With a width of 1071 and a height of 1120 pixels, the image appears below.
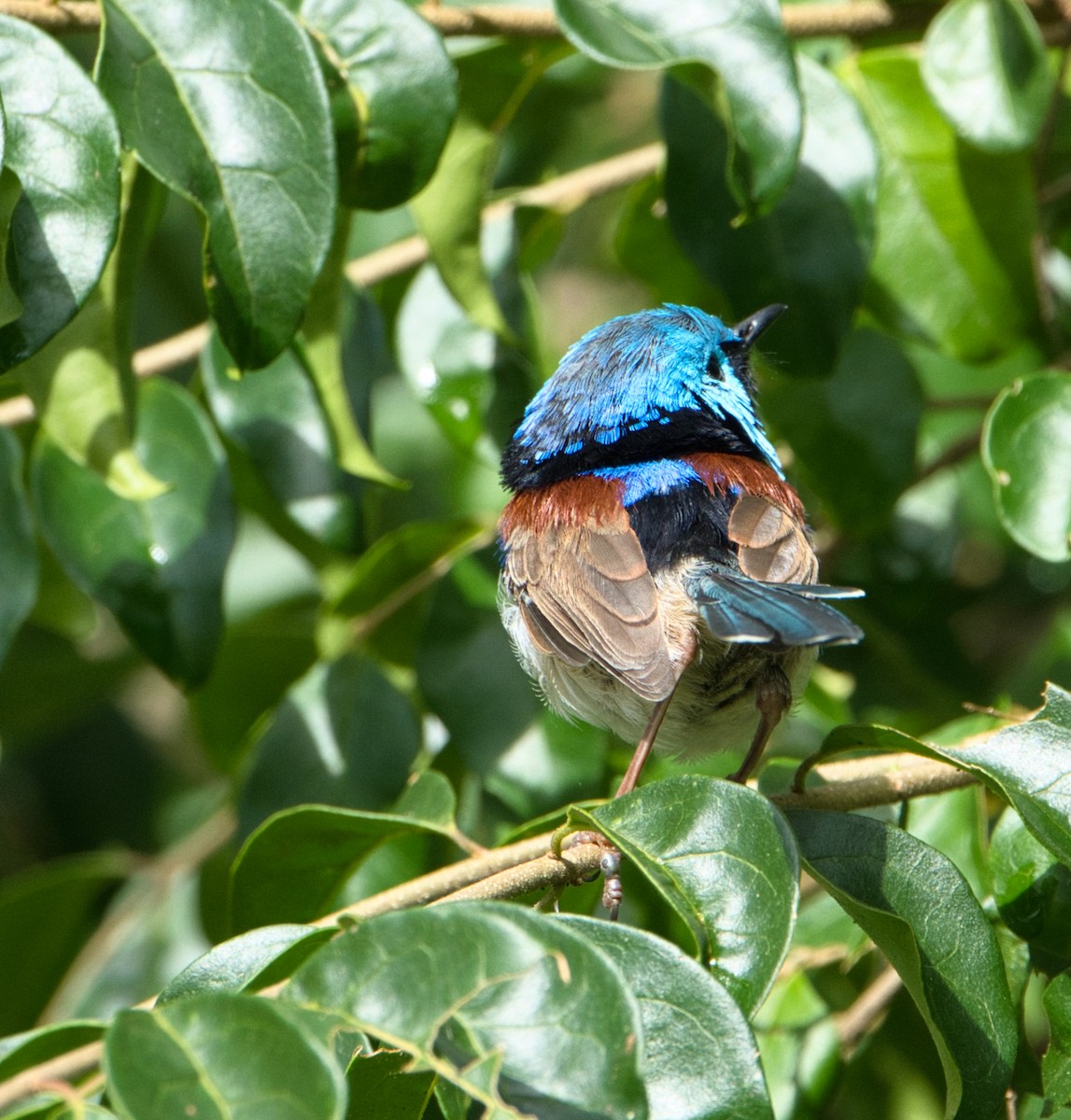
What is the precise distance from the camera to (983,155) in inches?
117

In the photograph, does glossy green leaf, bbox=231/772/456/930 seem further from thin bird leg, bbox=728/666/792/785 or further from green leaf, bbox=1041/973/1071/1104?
green leaf, bbox=1041/973/1071/1104

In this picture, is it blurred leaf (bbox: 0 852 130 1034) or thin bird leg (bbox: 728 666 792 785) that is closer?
thin bird leg (bbox: 728 666 792 785)

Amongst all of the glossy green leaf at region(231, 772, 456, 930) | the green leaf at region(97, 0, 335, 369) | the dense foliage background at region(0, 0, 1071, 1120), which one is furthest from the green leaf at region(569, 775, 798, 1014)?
the green leaf at region(97, 0, 335, 369)

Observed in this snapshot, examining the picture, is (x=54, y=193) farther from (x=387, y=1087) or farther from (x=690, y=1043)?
(x=690, y=1043)

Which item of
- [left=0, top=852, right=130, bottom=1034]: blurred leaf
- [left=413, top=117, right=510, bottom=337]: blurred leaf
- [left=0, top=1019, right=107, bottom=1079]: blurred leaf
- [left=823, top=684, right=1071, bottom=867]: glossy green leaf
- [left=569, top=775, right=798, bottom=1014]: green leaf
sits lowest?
[left=0, top=852, right=130, bottom=1034]: blurred leaf

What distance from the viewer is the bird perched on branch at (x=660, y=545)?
2.53m

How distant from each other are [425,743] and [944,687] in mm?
1393

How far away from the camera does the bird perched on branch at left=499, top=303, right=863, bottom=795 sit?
2.53 metres

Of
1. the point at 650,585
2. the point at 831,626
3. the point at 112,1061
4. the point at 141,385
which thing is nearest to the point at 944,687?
the point at 650,585

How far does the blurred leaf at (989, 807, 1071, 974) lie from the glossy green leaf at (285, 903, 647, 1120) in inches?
36.2

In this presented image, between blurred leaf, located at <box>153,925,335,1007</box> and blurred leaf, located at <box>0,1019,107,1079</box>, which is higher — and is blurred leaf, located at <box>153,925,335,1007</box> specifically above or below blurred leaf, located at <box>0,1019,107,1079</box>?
above

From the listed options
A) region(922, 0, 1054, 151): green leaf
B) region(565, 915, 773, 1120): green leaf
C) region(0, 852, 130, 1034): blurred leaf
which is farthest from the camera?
region(0, 852, 130, 1034): blurred leaf

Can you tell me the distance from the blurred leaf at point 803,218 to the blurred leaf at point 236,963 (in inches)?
62.4

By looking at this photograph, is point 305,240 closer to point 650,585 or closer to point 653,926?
point 650,585
